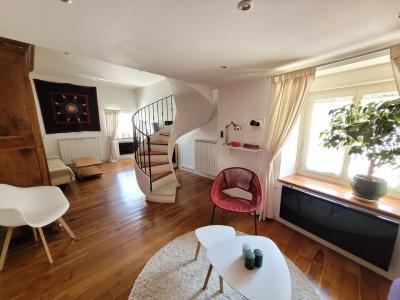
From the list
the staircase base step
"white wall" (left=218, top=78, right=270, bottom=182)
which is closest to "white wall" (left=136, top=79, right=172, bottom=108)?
"white wall" (left=218, top=78, right=270, bottom=182)

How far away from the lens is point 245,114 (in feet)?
8.95

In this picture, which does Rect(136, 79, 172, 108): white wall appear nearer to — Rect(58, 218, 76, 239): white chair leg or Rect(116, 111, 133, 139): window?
Rect(116, 111, 133, 139): window

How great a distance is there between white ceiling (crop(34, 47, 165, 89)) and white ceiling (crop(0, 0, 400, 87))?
80.3 inches

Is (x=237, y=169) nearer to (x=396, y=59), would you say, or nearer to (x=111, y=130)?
(x=396, y=59)

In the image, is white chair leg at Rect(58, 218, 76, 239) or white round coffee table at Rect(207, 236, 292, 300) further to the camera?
white chair leg at Rect(58, 218, 76, 239)

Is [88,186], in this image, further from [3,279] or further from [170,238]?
[170,238]

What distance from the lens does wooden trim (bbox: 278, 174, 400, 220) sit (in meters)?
1.56

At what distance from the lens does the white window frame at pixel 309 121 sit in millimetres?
1800

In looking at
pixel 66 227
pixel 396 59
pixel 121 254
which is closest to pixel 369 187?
pixel 396 59

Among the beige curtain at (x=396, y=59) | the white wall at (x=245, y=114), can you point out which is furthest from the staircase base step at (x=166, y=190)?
the beige curtain at (x=396, y=59)

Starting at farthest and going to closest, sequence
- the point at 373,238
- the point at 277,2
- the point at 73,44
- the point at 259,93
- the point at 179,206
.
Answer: the point at 179,206 < the point at 259,93 < the point at 373,238 < the point at 73,44 < the point at 277,2

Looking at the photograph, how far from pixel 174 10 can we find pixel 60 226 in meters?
2.85

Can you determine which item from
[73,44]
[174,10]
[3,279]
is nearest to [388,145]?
[174,10]

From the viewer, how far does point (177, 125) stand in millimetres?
3480
